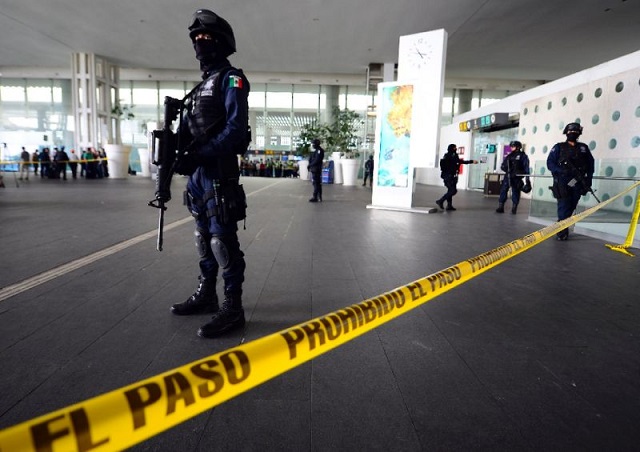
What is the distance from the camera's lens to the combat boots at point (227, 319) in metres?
2.16

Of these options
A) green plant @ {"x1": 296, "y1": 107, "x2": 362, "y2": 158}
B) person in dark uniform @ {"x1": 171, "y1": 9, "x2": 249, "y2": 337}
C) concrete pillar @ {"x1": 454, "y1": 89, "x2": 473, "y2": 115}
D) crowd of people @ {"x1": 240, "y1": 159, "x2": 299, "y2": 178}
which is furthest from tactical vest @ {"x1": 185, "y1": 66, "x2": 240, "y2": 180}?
crowd of people @ {"x1": 240, "y1": 159, "x2": 299, "y2": 178}

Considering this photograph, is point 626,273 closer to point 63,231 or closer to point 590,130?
point 63,231

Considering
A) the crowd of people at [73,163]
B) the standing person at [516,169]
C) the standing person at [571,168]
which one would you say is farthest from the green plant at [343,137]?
the standing person at [571,168]

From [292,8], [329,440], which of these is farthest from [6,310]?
[292,8]

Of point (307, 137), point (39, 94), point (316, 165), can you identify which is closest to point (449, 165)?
point (316, 165)

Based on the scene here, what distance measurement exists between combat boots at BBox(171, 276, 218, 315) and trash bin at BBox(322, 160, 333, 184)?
58.7 feet

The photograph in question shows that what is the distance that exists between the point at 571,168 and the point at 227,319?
17.9 feet

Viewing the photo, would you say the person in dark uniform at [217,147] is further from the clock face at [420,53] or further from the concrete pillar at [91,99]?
the concrete pillar at [91,99]

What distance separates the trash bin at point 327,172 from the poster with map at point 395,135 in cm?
1122

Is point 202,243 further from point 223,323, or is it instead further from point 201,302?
point 223,323

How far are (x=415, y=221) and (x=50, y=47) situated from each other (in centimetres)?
2007

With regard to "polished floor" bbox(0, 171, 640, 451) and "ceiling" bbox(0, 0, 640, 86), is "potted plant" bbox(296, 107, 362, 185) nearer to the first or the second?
"ceiling" bbox(0, 0, 640, 86)

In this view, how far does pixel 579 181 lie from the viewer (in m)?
5.57

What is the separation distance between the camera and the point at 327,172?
2041 centimetres
